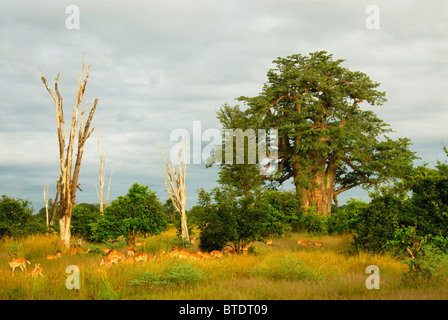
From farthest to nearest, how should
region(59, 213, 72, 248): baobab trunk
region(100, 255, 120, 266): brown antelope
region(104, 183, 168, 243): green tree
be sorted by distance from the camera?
region(104, 183, 168, 243): green tree
region(59, 213, 72, 248): baobab trunk
region(100, 255, 120, 266): brown antelope

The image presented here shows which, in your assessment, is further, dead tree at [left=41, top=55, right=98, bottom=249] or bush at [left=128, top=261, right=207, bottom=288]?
dead tree at [left=41, top=55, right=98, bottom=249]

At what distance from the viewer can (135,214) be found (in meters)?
16.4

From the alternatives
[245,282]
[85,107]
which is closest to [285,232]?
[85,107]

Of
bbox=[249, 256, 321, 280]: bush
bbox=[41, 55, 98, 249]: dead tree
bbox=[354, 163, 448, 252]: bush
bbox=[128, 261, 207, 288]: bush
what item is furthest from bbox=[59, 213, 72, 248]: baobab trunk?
bbox=[354, 163, 448, 252]: bush

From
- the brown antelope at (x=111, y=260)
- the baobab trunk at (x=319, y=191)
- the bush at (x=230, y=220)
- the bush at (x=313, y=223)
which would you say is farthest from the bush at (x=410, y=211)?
the baobab trunk at (x=319, y=191)

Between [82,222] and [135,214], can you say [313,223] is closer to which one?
[135,214]

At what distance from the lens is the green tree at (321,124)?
2720 centimetres

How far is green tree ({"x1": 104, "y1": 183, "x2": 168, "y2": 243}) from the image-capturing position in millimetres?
16312

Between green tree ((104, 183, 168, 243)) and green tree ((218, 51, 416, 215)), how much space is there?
12541 millimetres

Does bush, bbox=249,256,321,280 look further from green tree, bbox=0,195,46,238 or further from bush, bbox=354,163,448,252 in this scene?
green tree, bbox=0,195,46,238

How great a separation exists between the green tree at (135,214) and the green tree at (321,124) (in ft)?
41.1

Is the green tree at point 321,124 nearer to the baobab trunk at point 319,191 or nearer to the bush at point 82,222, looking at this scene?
the baobab trunk at point 319,191

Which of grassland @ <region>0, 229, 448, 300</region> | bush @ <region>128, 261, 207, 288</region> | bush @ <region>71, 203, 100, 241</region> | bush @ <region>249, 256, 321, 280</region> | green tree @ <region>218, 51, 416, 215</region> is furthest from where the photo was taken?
green tree @ <region>218, 51, 416, 215</region>
